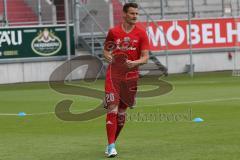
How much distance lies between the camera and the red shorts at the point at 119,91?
1197cm

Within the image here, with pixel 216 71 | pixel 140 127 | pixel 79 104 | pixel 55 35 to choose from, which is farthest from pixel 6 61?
pixel 140 127

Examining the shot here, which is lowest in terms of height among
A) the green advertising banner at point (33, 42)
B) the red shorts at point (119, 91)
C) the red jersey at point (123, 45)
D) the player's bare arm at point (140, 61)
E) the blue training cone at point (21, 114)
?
the blue training cone at point (21, 114)

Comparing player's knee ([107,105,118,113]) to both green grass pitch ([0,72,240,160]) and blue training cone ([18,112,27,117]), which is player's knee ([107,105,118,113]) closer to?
green grass pitch ([0,72,240,160])

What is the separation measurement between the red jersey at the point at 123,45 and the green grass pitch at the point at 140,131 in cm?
132

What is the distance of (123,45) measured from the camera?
12.1 meters

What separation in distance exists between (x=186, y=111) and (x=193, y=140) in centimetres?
564

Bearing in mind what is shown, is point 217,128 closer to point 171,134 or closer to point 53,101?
point 171,134

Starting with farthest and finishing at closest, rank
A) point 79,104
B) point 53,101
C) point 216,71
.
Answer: point 216,71, point 53,101, point 79,104

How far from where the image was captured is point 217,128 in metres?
14.9

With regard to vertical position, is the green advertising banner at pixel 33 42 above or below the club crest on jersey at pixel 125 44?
below

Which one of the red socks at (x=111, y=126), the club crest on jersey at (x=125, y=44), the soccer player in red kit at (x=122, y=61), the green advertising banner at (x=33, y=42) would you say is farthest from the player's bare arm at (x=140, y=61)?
the green advertising banner at (x=33, y=42)

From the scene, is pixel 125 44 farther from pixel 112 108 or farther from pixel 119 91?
pixel 112 108

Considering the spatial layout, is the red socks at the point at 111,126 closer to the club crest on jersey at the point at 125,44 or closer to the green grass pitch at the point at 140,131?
the green grass pitch at the point at 140,131

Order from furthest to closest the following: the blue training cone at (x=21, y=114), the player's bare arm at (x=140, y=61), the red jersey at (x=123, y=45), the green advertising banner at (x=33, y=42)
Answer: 1. the green advertising banner at (x=33, y=42)
2. the blue training cone at (x=21, y=114)
3. the red jersey at (x=123, y=45)
4. the player's bare arm at (x=140, y=61)
